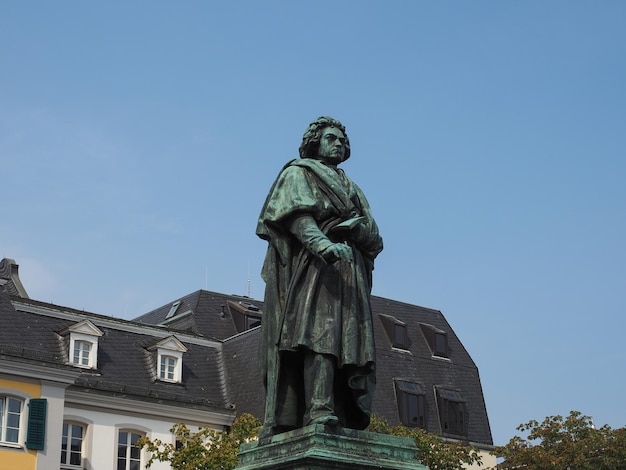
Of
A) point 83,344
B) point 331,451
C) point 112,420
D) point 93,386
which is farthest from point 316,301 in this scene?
point 83,344

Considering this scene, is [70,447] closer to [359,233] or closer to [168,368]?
[168,368]

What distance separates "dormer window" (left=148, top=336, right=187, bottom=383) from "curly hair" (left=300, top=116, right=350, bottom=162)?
3675 cm

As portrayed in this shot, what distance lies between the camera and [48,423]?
38.6m

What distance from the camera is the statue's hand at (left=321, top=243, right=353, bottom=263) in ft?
27.9

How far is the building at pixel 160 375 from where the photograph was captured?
38781 mm

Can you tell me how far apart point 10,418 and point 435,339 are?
2357cm

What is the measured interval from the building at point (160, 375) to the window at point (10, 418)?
42 millimetres

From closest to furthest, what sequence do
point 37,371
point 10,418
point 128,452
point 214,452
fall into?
point 214,452
point 10,418
point 37,371
point 128,452

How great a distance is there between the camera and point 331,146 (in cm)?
942

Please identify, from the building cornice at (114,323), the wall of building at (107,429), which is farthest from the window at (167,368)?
the wall of building at (107,429)

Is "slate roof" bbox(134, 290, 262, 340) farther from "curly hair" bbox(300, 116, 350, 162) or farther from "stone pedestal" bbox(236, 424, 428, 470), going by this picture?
"stone pedestal" bbox(236, 424, 428, 470)

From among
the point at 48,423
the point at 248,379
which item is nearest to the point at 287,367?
the point at 48,423

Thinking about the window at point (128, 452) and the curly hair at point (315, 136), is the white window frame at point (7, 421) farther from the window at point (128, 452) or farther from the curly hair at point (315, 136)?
the curly hair at point (315, 136)

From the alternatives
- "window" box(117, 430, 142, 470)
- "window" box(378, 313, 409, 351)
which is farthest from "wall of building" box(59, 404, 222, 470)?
"window" box(378, 313, 409, 351)
